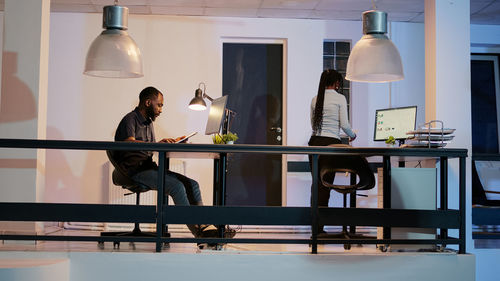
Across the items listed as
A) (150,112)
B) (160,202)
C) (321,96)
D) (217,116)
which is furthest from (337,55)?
(160,202)

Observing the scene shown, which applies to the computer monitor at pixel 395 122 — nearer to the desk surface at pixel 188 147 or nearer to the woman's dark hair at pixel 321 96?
the woman's dark hair at pixel 321 96

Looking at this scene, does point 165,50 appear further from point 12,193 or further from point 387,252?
point 387,252

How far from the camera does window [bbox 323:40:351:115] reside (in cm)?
716

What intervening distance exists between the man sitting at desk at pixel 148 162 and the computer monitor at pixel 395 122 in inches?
85.3

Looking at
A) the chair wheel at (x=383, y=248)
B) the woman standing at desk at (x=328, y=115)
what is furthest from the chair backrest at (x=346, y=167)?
the chair wheel at (x=383, y=248)

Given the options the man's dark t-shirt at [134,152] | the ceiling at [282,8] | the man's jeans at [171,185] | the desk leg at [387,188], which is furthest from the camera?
the ceiling at [282,8]

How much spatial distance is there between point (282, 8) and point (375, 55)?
319 cm

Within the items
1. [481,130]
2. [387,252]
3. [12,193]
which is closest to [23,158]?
[12,193]

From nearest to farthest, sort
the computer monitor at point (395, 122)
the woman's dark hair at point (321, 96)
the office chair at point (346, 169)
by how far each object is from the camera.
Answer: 1. the office chair at point (346, 169)
2. the woman's dark hair at point (321, 96)
3. the computer monitor at point (395, 122)

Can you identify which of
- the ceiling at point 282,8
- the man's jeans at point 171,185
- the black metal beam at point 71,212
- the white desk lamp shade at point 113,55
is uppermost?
the ceiling at point 282,8

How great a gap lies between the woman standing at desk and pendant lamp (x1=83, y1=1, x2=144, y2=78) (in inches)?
67.9

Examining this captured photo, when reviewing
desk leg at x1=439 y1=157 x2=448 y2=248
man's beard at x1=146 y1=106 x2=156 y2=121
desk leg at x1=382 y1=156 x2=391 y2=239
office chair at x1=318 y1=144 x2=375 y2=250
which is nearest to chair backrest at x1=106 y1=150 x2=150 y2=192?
man's beard at x1=146 y1=106 x2=156 y2=121

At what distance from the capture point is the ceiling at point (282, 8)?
6355mm

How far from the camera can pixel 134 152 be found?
4.36 meters
